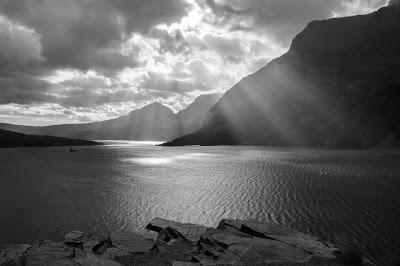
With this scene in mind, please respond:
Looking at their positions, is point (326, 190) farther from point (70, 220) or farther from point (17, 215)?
point (17, 215)

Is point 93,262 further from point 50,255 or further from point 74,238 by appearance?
point 74,238

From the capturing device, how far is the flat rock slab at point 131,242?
2748 cm

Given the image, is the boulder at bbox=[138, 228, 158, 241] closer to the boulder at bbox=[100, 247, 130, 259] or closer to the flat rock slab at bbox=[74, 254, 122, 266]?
the boulder at bbox=[100, 247, 130, 259]

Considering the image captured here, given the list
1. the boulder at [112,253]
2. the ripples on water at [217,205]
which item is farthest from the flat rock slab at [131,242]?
the ripples on water at [217,205]

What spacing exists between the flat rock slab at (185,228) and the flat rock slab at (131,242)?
3.49 metres

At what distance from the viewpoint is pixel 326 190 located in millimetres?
60125

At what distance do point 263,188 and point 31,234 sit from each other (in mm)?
43846

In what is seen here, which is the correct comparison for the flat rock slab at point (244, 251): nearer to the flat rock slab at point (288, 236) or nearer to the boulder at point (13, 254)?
the flat rock slab at point (288, 236)

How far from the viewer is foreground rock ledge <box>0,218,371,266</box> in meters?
22.8

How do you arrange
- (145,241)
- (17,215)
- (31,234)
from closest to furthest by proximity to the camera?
(145,241)
(31,234)
(17,215)

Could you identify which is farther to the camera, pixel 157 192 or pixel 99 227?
pixel 157 192

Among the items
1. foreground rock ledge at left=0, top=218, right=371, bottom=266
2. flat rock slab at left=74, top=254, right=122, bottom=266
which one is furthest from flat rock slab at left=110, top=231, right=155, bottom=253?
flat rock slab at left=74, top=254, right=122, bottom=266

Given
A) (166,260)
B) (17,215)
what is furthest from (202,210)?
(17,215)

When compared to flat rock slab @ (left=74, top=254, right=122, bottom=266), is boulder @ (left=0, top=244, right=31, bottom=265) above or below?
below
